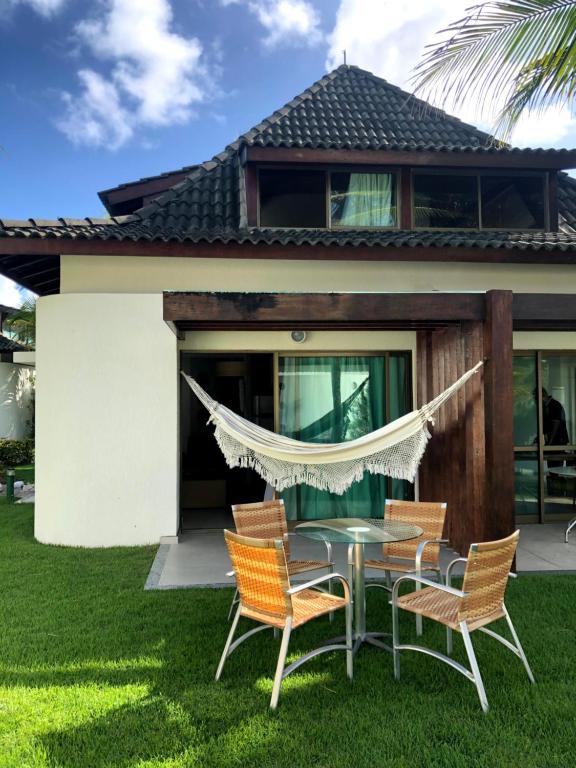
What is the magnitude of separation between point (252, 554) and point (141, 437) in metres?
3.14

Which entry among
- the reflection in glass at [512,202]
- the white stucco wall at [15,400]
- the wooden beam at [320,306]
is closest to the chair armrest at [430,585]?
the wooden beam at [320,306]

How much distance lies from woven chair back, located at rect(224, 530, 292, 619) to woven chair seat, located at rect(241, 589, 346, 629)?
2cm

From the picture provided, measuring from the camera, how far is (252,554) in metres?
2.88

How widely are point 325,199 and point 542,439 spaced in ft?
12.6

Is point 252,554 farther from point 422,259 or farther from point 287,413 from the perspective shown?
point 422,259

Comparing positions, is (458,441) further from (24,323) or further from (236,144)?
(24,323)

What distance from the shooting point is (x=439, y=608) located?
2.95 metres

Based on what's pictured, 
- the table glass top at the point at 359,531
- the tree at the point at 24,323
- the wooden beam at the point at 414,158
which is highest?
the wooden beam at the point at 414,158

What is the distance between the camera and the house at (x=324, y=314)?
15.3 feet

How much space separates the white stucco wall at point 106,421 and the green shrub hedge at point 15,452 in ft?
25.6

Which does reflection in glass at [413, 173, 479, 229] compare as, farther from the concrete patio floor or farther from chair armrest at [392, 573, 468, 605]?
chair armrest at [392, 573, 468, 605]

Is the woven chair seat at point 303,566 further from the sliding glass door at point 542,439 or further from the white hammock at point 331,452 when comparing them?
the sliding glass door at point 542,439

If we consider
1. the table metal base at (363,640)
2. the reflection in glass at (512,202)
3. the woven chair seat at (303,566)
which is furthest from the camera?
the reflection in glass at (512,202)

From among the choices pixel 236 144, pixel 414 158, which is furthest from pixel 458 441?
pixel 236 144
